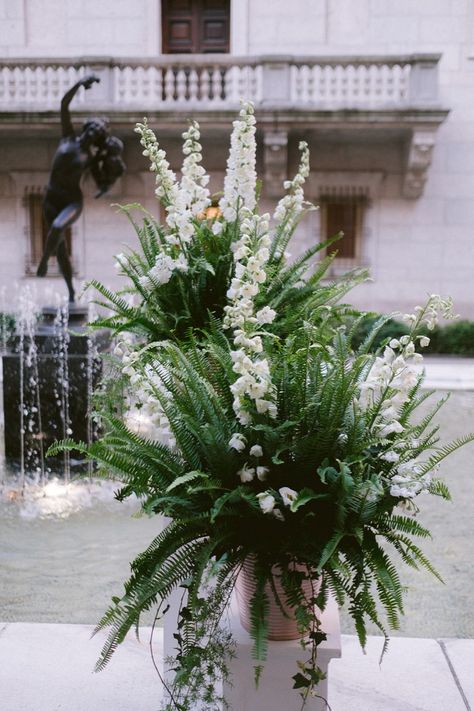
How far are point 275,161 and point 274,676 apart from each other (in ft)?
42.5

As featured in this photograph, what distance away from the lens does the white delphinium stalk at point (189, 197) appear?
256 cm

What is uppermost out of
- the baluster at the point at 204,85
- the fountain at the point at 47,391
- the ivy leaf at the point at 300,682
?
the baluster at the point at 204,85

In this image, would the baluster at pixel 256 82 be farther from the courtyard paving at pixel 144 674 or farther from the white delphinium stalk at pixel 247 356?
the white delphinium stalk at pixel 247 356

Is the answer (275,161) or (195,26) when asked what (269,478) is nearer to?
(275,161)

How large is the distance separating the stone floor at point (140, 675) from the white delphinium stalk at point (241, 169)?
→ 1667 millimetres

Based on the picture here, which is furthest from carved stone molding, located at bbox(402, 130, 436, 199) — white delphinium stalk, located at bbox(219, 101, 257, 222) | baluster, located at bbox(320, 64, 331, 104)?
white delphinium stalk, located at bbox(219, 101, 257, 222)

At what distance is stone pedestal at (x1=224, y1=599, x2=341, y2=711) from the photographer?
74.7 inches

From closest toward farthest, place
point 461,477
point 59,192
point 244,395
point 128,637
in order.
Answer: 1. point 244,395
2. point 128,637
3. point 461,477
4. point 59,192

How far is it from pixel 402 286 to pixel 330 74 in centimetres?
425

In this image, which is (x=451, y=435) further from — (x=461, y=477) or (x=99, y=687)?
(x=99, y=687)

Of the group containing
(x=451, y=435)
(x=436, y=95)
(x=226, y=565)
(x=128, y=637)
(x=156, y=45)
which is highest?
(x=156, y=45)

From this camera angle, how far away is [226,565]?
181cm

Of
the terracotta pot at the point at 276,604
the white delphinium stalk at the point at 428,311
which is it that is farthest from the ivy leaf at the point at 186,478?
the white delphinium stalk at the point at 428,311

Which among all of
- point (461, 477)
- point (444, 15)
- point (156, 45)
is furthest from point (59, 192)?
point (444, 15)
